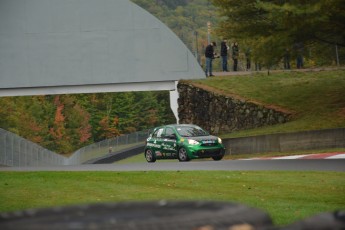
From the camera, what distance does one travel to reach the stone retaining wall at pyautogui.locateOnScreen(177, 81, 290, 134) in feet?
162

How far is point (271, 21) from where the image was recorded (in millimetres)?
43906

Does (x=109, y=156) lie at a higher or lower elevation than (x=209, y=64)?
lower

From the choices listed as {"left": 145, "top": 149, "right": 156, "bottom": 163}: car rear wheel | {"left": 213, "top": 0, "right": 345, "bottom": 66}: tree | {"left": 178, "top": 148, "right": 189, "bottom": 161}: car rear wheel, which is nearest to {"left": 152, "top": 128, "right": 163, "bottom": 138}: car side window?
{"left": 145, "top": 149, "right": 156, "bottom": 163}: car rear wheel

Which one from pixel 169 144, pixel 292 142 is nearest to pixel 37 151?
pixel 169 144

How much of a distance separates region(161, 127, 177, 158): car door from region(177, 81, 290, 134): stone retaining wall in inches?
446

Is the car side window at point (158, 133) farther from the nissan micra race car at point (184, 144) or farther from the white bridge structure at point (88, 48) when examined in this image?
the white bridge structure at point (88, 48)

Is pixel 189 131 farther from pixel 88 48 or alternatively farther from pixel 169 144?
pixel 88 48

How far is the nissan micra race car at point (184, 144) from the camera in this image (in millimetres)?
35906

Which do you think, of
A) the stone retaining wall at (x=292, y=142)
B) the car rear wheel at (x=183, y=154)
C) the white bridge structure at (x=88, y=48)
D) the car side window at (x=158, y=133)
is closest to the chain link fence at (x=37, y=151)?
the white bridge structure at (x=88, y=48)

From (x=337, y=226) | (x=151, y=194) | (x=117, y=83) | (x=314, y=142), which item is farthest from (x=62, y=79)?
(x=337, y=226)

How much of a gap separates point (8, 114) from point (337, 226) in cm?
9827

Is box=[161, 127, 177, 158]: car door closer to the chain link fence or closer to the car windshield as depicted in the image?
the car windshield

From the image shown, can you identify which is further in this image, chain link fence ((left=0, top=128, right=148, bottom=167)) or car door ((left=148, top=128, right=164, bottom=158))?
chain link fence ((left=0, top=128, right=148, bottom=167))

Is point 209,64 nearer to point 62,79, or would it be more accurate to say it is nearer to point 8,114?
point 62,79
